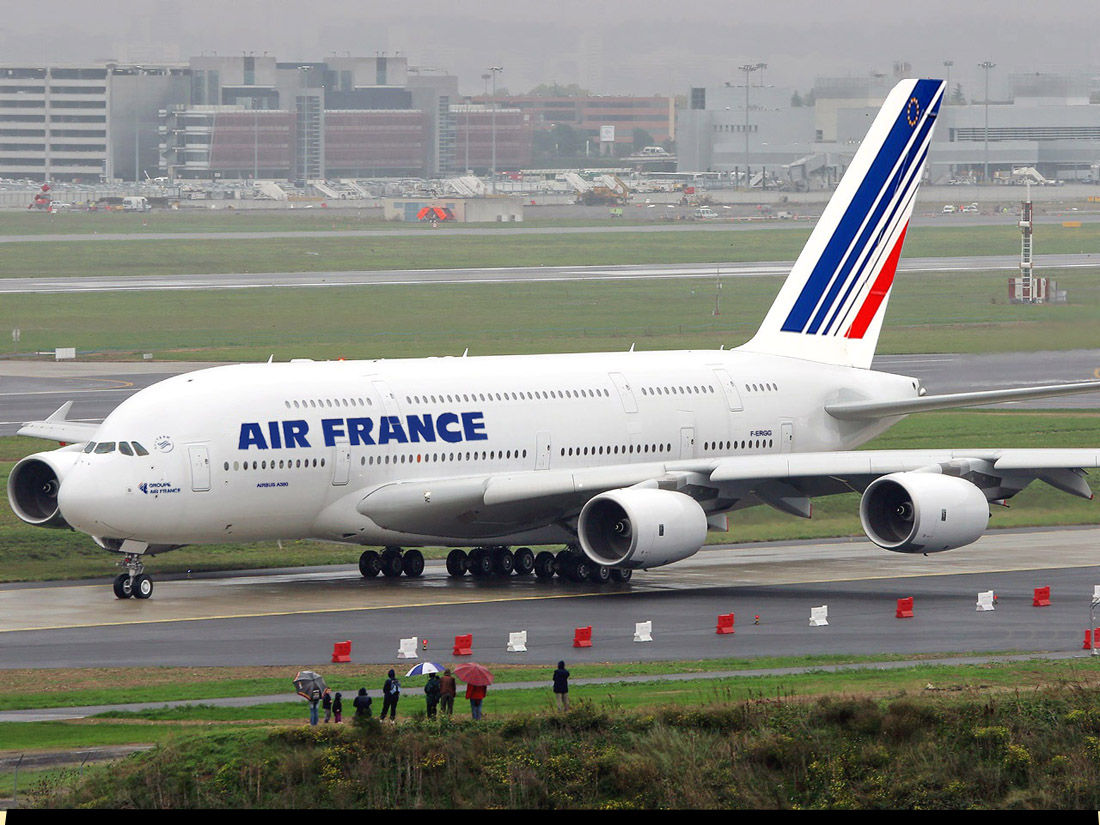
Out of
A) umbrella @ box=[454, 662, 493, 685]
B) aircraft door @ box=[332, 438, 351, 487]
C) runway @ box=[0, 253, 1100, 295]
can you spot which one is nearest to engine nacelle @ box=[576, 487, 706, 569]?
aircraft door @ box=[332, 438, 351, 487]

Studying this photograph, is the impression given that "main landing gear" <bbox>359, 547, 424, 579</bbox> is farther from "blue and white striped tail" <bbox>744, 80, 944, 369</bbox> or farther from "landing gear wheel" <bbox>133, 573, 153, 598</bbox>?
"blue and white striped tail" <bbox>744, 80, 944, 369</bbox>

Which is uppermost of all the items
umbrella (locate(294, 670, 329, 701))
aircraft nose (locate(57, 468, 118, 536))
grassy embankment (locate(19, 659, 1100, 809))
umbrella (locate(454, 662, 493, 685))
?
aircraft nose (locate(57, 468, 118, 536))

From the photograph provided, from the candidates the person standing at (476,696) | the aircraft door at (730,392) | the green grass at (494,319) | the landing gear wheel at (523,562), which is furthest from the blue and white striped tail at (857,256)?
the green grass at (494,319)

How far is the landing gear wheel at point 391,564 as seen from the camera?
53938 millimetres

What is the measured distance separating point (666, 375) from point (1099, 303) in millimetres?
70135

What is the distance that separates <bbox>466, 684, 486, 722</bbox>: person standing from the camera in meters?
Result: 33.3

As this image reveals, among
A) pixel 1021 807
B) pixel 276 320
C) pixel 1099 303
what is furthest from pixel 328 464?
pixel 1099 303

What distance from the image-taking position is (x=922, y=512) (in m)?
49.8

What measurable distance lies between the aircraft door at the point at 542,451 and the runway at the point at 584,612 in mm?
3076

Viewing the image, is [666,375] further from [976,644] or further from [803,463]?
[976,644]

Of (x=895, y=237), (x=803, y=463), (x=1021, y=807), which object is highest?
(x=895, y=237)

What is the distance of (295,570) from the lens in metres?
55.8

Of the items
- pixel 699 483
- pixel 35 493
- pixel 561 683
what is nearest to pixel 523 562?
pixel 699 483

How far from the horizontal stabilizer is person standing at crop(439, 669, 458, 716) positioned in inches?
970
